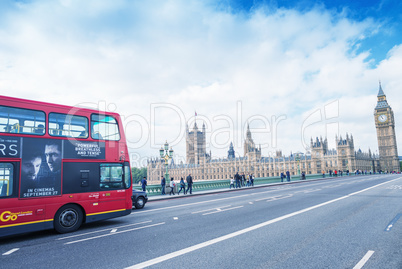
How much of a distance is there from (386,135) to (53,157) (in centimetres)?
17025

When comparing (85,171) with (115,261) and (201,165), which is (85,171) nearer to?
(115,261)

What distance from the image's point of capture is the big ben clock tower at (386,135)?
13612cm

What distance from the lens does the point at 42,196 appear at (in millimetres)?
8961

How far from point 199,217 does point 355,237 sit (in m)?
6.00

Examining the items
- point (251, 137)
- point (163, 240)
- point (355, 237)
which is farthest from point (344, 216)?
point (251, 137)

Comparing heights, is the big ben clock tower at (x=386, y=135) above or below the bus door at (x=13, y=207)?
above

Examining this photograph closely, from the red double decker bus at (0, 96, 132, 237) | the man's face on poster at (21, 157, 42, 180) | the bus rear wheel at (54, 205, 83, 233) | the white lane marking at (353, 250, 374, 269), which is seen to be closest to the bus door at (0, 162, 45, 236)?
the red double decker bus at (0, 96, 132, 237)

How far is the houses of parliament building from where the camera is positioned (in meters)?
115

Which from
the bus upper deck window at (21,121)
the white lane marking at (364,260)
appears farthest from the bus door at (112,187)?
the white lane marking at (364,260)

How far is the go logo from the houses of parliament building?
10692 cm

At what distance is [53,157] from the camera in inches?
368

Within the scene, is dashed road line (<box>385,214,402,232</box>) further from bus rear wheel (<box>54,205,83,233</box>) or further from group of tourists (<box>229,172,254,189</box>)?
group of tourists (<box>229,172,254,189</box>)

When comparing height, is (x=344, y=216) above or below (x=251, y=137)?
below

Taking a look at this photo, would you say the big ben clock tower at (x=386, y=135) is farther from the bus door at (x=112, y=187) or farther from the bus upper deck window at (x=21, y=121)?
the bus upper deck window at (x=21, y=121)
